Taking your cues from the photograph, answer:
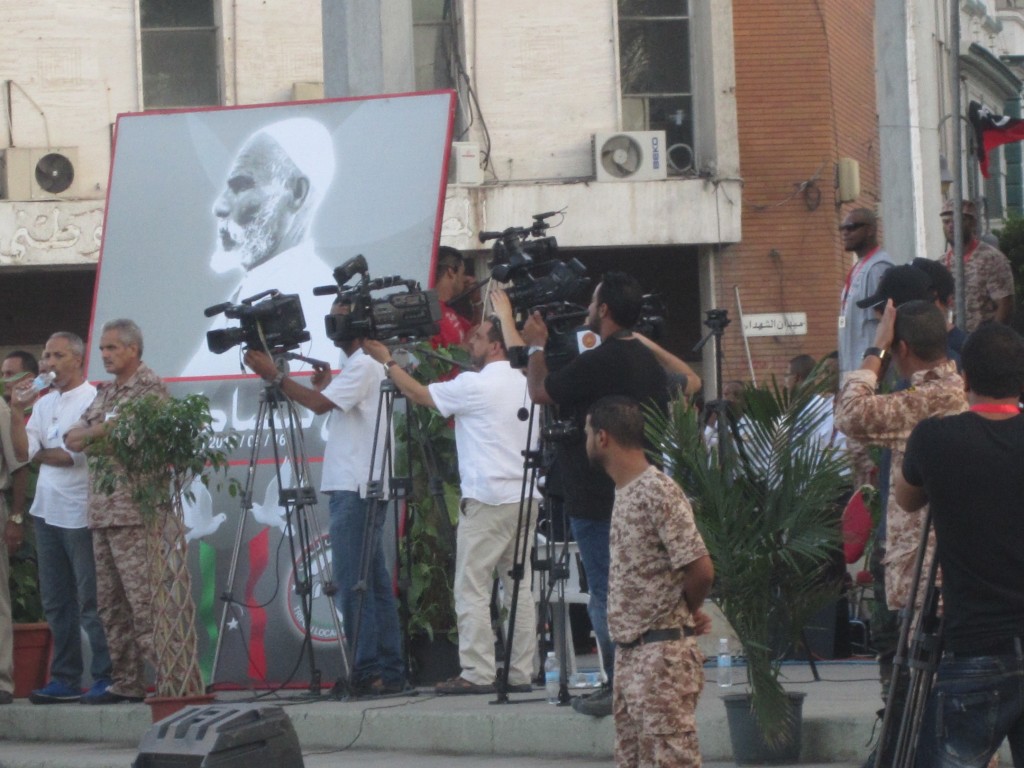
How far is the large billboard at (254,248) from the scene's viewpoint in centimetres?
1027

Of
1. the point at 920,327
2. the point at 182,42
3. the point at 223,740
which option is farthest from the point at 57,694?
the point at 182,42

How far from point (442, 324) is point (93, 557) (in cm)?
239

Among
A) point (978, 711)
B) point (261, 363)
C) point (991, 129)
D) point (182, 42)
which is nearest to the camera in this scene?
point (978, 711)

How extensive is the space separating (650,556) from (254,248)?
501 cm

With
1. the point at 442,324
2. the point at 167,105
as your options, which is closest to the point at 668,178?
the point at 167,105

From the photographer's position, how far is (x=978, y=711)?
510 cm

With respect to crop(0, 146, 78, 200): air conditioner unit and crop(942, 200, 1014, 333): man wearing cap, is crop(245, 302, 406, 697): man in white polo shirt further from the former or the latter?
crop(0, 146, 78, 200): air conditioner unit

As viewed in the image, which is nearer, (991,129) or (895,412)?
(895,412)

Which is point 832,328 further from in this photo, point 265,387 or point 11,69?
point 265,387

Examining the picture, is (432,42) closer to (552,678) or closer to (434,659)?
(434,659)

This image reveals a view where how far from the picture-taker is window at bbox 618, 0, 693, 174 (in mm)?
19844

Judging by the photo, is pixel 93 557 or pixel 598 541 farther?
pixel 93 557

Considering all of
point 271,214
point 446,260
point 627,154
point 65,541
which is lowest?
point 65,541

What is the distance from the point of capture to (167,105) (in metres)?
20.0
